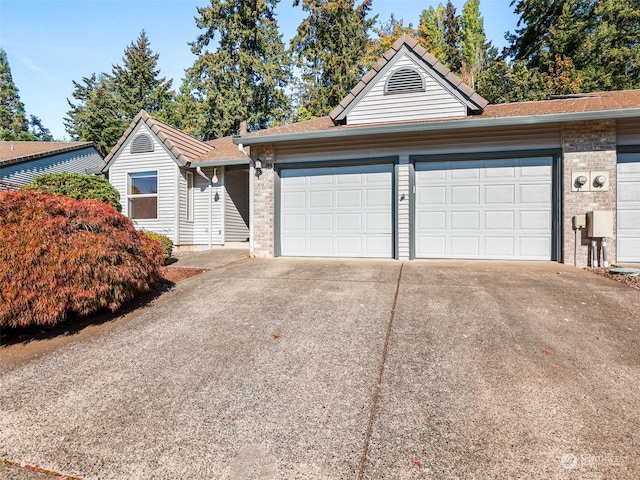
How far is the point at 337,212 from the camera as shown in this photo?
774cm

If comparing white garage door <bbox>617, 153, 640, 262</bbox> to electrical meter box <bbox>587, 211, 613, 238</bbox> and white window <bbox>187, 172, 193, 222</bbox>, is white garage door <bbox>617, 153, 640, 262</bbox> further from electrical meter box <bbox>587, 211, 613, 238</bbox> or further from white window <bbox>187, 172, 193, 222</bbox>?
white window <bbox>187, 172, 193, 222</bbox>

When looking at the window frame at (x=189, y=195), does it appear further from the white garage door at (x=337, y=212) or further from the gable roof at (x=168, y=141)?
the white garage door at (x=337, y=212)

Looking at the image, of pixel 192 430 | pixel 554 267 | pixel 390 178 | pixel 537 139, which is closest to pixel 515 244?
pixel 554 267

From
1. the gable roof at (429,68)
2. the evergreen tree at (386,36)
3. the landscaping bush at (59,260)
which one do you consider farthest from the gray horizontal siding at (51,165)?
the evergreen tree at (386,36)

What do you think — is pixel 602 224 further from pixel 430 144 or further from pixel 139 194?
pixel 139 194

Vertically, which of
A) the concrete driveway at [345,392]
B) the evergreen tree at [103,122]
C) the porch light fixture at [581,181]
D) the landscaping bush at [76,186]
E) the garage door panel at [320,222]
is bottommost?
the concrete driveway at [345,392]

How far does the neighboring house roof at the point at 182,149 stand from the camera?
10.0m

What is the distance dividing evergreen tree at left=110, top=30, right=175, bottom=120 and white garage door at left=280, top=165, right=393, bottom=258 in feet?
79.9

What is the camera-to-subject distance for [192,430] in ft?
6.95

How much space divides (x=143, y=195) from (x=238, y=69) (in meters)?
15.1

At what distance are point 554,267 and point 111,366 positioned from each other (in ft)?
23.5

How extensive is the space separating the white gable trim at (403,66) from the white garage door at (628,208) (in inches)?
122

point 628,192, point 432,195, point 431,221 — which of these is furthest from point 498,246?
point 628,192

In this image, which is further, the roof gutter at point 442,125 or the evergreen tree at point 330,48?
the evergreen tree at point 330,48
